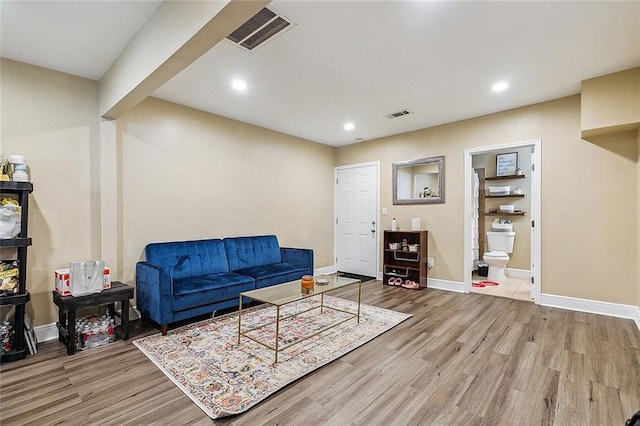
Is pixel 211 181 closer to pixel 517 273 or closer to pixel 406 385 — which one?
pixel 406 385

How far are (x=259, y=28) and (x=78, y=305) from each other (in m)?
2.74

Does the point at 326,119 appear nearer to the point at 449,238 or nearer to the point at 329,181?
the point at 329,181

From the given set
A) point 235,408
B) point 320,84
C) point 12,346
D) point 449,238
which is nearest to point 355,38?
point 320,84

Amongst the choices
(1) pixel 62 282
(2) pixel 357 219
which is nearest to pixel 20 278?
(1) pixel 62 282

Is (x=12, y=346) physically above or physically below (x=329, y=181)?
below

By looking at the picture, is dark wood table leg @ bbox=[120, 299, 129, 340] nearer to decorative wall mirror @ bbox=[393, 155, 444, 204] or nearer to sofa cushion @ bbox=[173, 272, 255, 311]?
sofa cushion @ bbox=[173, 272, 255, 311]

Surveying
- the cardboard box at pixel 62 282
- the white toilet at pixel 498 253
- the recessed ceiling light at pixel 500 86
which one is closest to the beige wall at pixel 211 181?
the cardboard box at pixel 62 282

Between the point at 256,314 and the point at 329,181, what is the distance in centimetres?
337

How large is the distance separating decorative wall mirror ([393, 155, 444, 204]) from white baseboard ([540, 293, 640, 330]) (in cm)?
191

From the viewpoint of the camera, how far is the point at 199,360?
245cm

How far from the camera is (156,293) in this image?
296 centimetres

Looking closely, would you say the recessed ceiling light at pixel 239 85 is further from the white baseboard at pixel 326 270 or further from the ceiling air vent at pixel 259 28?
the white baseboard at pixel 326 270

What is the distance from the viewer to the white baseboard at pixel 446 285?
4.65 metres

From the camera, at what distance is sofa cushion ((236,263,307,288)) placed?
3.77m
